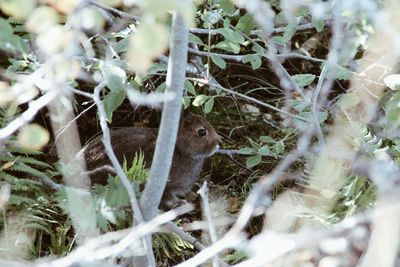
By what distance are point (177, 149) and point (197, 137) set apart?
27cm

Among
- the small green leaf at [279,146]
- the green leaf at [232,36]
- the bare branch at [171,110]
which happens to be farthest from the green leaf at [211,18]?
the bare branch at [171,110]

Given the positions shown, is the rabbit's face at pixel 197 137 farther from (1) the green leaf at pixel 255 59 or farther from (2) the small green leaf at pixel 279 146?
(1) the green leaf at pixel 255 59

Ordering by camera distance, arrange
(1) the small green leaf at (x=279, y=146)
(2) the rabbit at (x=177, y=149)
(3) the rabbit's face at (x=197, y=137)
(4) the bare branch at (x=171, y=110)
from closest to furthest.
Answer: (4) the bare branch at (x=171, y=110) → (1) the small green leaf at (x=279, y=146) → (2) the rabbit at (x=177, y=149) → (3) the rabbit's face at (x=197, y=137)

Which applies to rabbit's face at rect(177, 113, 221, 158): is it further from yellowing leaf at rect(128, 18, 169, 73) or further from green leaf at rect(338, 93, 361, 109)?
yellowing leaf at rect(128, 18, 169, 73)

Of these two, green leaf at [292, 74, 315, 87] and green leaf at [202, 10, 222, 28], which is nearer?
green leaf at [202, 10, 222, 28]

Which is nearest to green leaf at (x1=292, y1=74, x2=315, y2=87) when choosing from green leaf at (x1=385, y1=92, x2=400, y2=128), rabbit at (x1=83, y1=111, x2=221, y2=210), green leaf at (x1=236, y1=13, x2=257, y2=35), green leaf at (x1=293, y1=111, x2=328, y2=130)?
green leaf at (x1=293, y1=111, x2=328, y2=130)

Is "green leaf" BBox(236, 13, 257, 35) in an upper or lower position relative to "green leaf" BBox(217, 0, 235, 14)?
lower

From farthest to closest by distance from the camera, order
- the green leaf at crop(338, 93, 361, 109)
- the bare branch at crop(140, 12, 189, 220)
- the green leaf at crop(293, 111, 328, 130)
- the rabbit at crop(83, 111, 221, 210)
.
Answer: the rabbit at crop(83, 111, 221, 210)
the green leaf at crop(293, 111, 328, 130)
the green leaf at crop(338, 93, 361, 109)
the bare branch at crop(140, 12, 189, 220)

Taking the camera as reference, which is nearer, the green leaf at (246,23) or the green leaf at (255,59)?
the green leaf at (246,23)

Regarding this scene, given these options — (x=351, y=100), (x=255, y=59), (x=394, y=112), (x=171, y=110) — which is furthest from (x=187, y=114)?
(x=171, y=110)

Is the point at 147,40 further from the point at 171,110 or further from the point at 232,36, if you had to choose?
the point at 232,36

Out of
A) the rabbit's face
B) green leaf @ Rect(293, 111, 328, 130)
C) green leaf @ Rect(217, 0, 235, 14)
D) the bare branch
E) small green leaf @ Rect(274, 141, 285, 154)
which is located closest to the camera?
the bare branch

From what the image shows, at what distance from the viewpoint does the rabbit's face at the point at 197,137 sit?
5.03m

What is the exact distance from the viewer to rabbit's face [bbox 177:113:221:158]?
5.03 m
